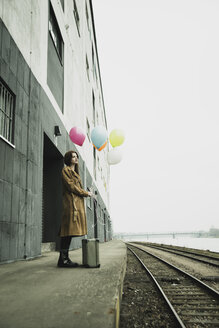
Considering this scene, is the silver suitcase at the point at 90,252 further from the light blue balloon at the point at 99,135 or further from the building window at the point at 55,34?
the building window at the point at 55,34

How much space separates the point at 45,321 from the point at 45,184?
7.24 metres

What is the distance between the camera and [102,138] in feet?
22.4

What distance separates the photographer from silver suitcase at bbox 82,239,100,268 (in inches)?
154

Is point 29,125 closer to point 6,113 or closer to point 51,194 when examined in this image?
point 6,113

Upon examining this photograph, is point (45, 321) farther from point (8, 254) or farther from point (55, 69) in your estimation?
point (55, 69)

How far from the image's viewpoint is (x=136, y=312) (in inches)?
146

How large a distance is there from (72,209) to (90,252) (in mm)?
780

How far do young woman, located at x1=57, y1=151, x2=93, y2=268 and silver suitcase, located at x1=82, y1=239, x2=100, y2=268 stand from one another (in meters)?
0.17

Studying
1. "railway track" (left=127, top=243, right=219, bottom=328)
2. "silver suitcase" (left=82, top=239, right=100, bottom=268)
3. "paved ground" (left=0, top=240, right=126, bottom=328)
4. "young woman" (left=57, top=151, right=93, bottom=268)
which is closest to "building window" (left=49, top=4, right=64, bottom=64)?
"young woman" (left=57, top=151, right=93, bottom=268)

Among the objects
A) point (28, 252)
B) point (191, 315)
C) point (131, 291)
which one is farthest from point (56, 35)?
point (191, 315)

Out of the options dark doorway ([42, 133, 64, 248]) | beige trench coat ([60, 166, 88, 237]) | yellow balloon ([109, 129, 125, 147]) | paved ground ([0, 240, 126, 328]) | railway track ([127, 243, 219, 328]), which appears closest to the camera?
paved ground ([0, 240, 126, 328])

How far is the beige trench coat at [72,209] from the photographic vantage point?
12.3 feet

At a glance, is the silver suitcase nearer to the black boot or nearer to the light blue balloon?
the black boot

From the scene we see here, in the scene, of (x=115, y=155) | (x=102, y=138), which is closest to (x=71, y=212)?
(x=102, y=138)
